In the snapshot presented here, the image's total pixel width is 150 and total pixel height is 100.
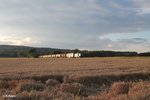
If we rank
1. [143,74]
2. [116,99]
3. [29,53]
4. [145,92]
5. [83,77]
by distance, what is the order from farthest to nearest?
[29,53], [143,74], [83,77], [145,92], [116,99]

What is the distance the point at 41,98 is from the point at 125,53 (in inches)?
4356

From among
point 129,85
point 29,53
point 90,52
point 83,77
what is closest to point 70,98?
point 129,85

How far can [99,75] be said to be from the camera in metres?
29.4

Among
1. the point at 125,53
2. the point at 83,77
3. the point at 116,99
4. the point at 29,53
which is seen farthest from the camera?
the point at 29,53

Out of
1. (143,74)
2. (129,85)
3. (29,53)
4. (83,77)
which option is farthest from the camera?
(29,53)

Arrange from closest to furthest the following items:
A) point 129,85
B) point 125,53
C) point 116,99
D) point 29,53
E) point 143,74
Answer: point 116,99 < point 129,85 < point 143,74 < point 125,53 < point 29,53

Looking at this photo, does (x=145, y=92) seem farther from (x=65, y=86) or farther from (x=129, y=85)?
(x=65, y=86)

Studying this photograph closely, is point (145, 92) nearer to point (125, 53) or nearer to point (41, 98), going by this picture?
point (41, 98)

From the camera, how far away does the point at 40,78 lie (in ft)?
96.9

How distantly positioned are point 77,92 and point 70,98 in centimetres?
481

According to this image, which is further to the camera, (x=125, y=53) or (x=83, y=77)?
(x=125, y=53)

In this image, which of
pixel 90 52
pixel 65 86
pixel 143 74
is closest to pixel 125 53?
pixel 90 52

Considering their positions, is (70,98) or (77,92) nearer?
(70,98)

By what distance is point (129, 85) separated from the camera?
16109mm
